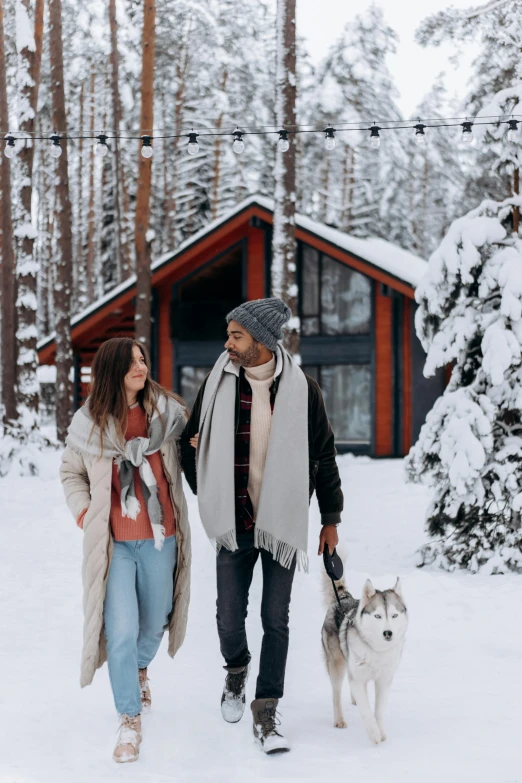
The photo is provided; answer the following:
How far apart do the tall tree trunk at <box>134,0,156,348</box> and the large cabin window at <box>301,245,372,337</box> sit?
15.0ft

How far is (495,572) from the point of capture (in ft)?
27.1

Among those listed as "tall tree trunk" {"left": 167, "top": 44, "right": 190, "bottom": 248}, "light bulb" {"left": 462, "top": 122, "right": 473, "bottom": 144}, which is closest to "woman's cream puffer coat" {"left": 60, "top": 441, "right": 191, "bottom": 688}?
"light bulb" {"left": 462, "top": 122, "right": 473, "bottom": 144}

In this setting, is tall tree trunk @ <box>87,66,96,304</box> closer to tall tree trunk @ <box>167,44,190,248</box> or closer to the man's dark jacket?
tall tree trunk @ <box>167,44,190,248</box>

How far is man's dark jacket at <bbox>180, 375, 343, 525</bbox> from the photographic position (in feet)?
15.1

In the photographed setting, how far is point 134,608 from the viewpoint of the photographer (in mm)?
4297

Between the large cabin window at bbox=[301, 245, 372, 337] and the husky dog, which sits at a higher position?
the husky dog

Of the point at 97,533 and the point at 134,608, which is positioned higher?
the point at 97,533

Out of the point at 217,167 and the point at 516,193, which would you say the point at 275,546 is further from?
the point at 217,167

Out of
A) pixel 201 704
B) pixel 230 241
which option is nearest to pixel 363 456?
pixel 230 241

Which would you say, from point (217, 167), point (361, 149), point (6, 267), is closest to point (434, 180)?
point (361, 149)

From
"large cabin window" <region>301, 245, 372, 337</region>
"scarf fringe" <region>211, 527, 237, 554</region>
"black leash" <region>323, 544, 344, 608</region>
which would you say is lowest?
"large cabin window" <region>301, 245, 372, 337</region>

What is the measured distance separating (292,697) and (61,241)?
1615 centimetres

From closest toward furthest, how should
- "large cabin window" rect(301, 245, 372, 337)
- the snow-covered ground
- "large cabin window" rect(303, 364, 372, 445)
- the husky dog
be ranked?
the snow-covered ground, the husky dog, "large cabin window" rect(301, 245, 372, 337), "large cabin window" rect(303, 364, 372, 445)

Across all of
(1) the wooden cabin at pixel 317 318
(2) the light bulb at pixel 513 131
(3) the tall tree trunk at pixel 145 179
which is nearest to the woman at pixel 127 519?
(2) the light bulb at pixel 513 131
